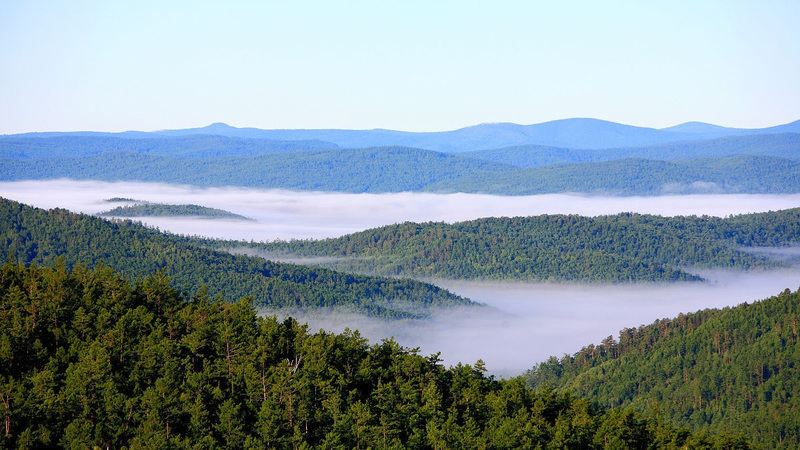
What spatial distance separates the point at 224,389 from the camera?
58000 millimetres

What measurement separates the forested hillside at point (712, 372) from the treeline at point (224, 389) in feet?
208

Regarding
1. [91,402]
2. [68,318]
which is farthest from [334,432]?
[68,318]

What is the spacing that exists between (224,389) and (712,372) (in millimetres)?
101984

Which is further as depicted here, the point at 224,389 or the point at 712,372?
the point at 712,372

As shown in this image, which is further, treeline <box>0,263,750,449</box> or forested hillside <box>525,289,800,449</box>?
forested hillside <box>525,289,800,449</box>

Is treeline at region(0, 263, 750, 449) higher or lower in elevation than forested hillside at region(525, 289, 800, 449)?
higher

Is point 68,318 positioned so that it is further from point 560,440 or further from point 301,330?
point 560,440

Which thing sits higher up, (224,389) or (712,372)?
(224,389)

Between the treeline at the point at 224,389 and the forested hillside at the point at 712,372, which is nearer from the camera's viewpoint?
the treeline at the point at 224,389

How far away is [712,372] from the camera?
14088 cm

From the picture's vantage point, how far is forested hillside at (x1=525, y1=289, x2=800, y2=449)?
127m

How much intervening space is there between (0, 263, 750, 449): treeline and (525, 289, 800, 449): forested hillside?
63.4m

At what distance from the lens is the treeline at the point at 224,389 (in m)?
51.9

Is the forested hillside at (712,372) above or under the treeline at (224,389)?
under
